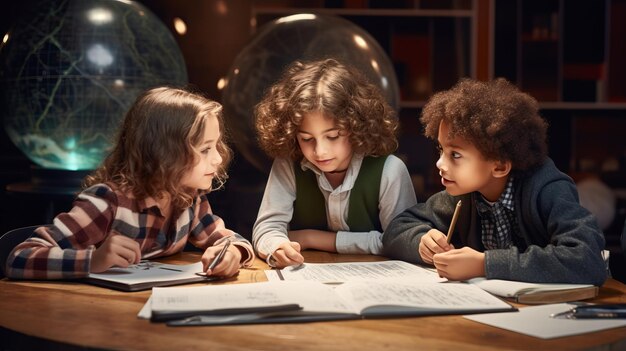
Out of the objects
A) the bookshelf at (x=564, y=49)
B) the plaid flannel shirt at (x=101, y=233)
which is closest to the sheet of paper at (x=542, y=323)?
the plaid flannel shirt at (x=101, y=233)

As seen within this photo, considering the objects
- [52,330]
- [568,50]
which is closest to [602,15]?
[568,50]

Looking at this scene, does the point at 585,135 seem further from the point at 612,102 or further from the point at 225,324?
the point at 225,324

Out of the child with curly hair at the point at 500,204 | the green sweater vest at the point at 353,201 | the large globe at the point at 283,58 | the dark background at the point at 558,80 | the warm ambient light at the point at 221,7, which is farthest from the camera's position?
the dark background at the point at 558,80

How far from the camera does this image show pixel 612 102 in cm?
483

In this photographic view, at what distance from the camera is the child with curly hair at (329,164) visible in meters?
1.84

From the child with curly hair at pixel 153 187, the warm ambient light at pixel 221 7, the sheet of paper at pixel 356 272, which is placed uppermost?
the warm ambient light at pixel 221 7

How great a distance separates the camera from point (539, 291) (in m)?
1.32

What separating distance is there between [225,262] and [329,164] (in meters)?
0.43

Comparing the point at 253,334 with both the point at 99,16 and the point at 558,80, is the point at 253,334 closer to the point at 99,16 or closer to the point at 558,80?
the point at 99,16

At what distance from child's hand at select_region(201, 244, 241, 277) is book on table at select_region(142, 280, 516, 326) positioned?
0.15 metres

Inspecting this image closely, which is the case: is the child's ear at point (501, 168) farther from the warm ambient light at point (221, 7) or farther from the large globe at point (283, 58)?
the warm ambient light at point (221, 7)

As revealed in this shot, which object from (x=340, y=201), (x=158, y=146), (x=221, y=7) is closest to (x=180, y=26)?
(x=221, y=7)

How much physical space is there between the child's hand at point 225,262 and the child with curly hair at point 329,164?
0.76 feet

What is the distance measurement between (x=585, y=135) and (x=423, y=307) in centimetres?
398
